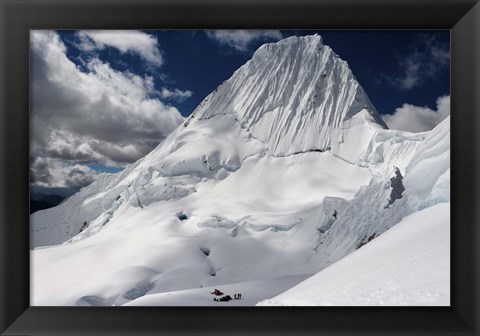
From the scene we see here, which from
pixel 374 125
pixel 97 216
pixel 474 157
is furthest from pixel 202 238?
pixel 474 157

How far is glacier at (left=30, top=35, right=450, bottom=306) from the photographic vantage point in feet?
38.4

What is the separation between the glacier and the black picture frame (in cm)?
311

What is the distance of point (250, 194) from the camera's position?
32219 mm

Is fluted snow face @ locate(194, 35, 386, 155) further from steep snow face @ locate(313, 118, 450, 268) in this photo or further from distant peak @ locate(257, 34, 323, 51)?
steep snow face @ locate(313, 118, 450, 268)

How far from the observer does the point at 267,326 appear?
1529mm

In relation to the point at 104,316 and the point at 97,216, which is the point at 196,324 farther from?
the point at 97,216

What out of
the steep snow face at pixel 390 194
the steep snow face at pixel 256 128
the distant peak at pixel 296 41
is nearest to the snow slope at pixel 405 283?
the steep snow face at pixel 390 194

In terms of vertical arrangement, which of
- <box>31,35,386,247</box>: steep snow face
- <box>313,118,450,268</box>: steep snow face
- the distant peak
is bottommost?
<box>313,118,450,268</box>: steep snow face

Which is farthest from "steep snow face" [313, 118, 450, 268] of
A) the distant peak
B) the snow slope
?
the distant peak

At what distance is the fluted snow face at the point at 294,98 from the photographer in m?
32.0

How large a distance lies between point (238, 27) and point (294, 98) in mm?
36834

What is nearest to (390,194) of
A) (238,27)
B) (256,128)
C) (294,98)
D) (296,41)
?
(238,27)

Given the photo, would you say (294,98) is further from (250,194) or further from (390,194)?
(390,194)

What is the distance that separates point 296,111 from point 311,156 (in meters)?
5.48
